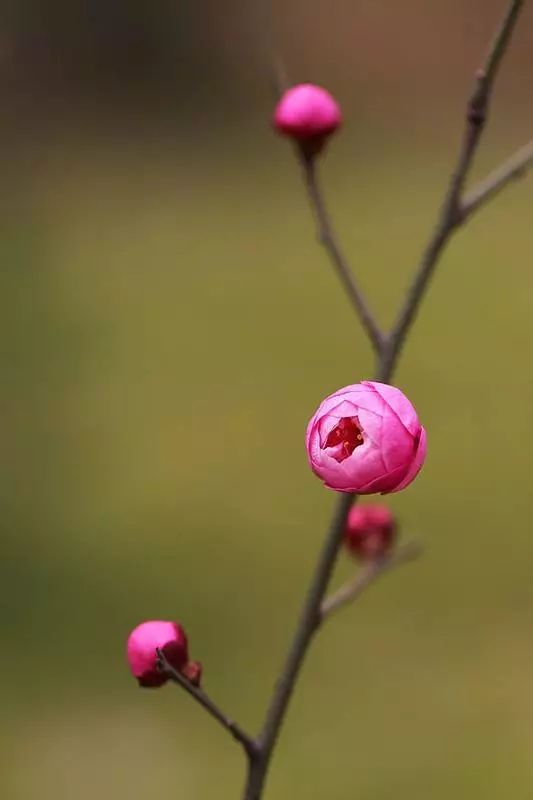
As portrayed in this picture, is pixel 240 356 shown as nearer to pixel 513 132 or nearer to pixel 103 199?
pixel 103 199

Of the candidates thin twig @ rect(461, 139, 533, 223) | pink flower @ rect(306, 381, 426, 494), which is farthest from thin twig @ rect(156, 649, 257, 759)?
thin twig @ rect(461, 139, 533, 223)

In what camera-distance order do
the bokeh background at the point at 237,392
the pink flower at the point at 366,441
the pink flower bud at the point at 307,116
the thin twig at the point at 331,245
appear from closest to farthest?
the pink flower at the point at 366,441 → the thin twig at the point at 331,245 → the pink flower bud at the point at 307,116 → the bokeh background at the point at 237,392

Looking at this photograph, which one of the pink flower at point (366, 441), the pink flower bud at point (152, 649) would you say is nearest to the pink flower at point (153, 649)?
the pink flower bud at point (152, 649)

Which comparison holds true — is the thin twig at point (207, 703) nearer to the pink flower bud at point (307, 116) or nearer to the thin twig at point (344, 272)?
the thin twig at point (344, 272)

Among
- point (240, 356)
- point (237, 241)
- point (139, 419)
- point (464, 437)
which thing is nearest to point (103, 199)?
point (237, 241)

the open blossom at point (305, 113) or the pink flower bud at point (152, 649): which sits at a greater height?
the open blossom at point (305, 113)

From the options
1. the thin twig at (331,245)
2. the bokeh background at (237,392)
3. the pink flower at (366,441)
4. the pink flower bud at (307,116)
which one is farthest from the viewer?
the bokeh background at (237,392)

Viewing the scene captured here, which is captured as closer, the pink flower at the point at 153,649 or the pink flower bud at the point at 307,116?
the pink flower at the point at 153,649

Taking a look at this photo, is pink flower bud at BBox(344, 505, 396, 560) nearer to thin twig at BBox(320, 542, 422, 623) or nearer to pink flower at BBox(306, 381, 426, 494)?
thin twig at BBox(320, 542, 422, 623)
